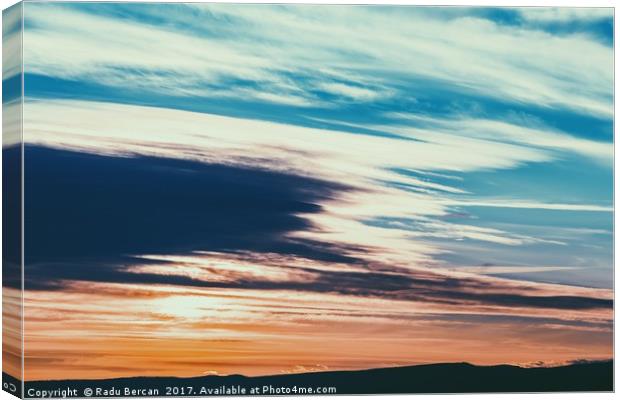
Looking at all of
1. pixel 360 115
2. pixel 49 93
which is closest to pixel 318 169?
pixel 360 115

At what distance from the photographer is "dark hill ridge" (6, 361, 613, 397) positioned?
14891 mm

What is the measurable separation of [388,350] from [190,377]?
2.08m

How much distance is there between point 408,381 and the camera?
15.3m

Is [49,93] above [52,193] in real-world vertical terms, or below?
above

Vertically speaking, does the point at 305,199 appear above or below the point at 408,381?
above

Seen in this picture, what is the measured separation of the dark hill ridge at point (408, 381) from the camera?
586 inches

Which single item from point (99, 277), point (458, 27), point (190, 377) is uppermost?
point (458, 27)

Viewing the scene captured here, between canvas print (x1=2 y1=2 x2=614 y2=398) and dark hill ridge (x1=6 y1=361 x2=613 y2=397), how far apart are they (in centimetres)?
2

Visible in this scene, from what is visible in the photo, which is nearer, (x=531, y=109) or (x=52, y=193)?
(x=52, y=193)

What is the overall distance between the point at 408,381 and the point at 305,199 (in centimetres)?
221

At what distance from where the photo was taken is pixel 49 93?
14.6m

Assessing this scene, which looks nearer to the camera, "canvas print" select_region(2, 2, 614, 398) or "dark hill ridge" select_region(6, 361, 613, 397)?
"canvas print" select_region(2, 2, 614, 398)

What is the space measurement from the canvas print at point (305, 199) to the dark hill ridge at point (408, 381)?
0.02 metres

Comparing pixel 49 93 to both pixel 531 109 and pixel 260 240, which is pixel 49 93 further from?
pixel 531 109
